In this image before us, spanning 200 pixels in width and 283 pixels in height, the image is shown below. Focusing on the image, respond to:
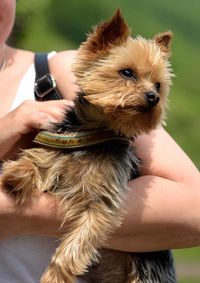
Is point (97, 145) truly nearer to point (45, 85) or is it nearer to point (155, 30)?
point (45, 85)

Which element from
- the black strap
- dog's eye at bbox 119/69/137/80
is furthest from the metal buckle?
dog's eye at bbox 119/69/137/80

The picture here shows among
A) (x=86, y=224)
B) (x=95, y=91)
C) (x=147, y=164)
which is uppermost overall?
(x=95, y=91)

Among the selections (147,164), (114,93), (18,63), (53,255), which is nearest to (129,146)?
(147,164)

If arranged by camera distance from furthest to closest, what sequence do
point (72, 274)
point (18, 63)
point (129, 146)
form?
point (18, 63) → point (129, 146) → point (72, 274)

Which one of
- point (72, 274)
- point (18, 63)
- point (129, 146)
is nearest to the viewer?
point (72, 274)

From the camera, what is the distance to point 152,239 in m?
1.44

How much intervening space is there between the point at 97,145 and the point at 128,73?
0.18m

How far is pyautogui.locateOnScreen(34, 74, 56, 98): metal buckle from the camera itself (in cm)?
157

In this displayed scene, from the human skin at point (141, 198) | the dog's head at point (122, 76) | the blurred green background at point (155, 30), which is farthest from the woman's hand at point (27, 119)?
the blurred green background at point (155, 30)

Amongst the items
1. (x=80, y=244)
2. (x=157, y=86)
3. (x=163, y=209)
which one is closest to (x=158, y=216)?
(x=163, y=209)

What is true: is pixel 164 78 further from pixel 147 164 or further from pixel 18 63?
pixel 18 63

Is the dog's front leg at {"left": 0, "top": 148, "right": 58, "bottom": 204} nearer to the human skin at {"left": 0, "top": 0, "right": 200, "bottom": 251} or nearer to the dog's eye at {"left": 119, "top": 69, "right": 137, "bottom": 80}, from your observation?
the human skin at {"left": 0, "top": 0, "right": 200, "bottom": 251}

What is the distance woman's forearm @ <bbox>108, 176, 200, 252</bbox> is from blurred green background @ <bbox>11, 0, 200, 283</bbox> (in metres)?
2.02

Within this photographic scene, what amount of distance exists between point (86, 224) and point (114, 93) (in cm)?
29
